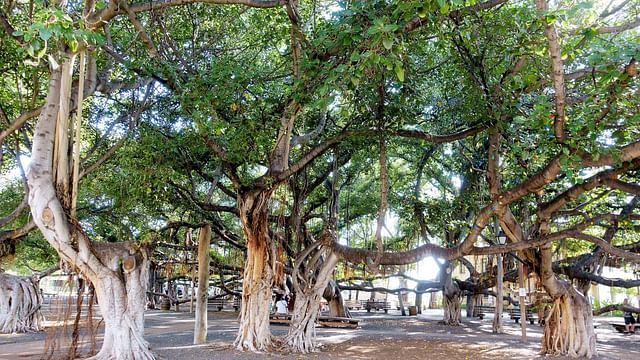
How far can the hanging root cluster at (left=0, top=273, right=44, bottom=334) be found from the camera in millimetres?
11695

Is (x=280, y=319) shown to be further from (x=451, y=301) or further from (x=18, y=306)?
(x=18, y=306)

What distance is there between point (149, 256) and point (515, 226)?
570 cm

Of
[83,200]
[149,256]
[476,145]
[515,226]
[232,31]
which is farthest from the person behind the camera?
[83,200]

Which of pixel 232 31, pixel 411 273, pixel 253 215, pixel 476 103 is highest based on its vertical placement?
pixel 232 31

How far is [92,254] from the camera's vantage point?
6402 millimetres

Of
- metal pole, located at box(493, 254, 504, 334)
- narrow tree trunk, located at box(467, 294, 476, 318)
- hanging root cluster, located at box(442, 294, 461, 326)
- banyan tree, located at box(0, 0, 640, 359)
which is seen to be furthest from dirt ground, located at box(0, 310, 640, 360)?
narrow tree trunk, located at box(467, 294, 476, 318)

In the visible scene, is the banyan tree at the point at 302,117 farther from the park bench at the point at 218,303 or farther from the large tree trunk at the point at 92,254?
the park bench at the point at 218,303

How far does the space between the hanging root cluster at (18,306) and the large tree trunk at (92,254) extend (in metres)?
6.84

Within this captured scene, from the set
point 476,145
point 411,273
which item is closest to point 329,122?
point 476,145

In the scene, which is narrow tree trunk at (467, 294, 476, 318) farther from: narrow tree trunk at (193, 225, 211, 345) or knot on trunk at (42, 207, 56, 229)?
knot on trunk at (42, 207, 56, 229)

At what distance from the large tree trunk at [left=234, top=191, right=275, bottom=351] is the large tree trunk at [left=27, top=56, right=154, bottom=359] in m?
1.94

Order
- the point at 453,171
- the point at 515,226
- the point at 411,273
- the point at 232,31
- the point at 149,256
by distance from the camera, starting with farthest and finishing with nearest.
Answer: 1. the point at 411,273
2. the point at 453,171
3. the point at 232,31
4. the point at 515,226
5. the point at 149,256

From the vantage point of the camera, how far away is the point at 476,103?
736 centimetres

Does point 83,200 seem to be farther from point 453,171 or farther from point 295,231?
point 453,171
